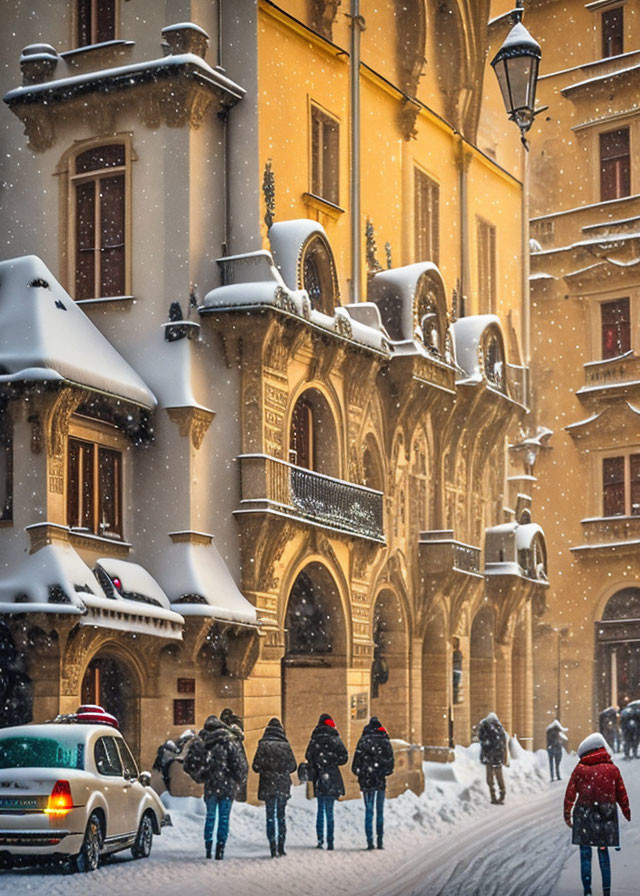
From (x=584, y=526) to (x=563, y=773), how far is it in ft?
28.0

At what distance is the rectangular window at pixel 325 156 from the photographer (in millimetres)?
34312

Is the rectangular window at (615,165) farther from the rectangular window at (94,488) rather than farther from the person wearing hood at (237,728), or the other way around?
the person wearing hood at (237,728)

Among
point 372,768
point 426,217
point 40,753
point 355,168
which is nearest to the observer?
point 40,753

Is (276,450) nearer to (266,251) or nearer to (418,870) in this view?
(266,251)

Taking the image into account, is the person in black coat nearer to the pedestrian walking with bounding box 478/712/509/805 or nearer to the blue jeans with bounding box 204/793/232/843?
the blue jeans with bounding box 204/793/232/843

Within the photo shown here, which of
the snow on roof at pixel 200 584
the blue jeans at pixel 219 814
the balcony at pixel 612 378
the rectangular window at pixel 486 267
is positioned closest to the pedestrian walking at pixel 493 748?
the snow on roof at pixel 200 584

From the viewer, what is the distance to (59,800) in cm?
1967

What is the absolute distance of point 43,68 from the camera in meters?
31.4

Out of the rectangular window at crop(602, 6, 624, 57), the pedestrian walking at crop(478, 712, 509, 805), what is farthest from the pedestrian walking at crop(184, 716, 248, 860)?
the rectangular window at crop(602, 6, 624, 57)

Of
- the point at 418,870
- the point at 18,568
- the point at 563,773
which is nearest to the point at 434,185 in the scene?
the point at 563,773

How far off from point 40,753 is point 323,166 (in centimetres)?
1710

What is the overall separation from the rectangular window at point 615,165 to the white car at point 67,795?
31.7 meters

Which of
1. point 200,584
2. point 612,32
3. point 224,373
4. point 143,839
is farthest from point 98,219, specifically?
point 612,32

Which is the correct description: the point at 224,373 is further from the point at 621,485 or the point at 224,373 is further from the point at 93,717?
the point at 621,485
